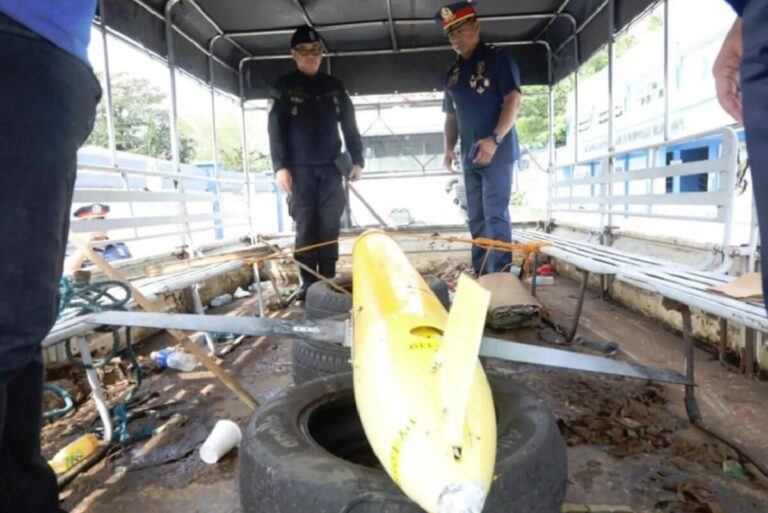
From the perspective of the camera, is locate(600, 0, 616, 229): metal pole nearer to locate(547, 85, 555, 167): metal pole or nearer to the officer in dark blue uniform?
locate(547, 85, 555, 167): metal pole

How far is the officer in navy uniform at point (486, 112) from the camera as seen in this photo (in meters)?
3.63

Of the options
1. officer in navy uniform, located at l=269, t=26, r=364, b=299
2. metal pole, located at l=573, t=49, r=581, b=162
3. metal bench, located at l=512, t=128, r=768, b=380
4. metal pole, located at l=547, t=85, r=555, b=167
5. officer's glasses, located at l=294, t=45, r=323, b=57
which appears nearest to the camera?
metal bench, located at l=512, t=128, r=768, b=380

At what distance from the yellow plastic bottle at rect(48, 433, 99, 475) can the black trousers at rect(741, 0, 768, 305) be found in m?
2.07

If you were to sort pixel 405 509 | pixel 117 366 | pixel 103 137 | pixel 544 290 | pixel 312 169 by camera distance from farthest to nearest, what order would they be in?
pixel 103 137, pixel 544 290, pixel 312 169, pixel 117 366, pixel 405 509

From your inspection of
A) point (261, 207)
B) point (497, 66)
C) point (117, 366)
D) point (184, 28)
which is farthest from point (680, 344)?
point (261, 207)

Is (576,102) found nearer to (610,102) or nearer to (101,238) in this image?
(610,102)

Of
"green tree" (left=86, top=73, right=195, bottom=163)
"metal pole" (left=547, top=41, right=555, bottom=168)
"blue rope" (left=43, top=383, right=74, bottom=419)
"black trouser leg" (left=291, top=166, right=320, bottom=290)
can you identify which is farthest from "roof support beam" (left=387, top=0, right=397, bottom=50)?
"green tree" (left=86, top=73, right=195, bottom=163)

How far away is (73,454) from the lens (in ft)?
5.65

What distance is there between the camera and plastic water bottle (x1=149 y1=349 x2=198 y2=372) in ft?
8.96

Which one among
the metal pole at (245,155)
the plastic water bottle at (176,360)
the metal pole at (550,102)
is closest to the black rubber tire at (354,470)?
the plastic water bottle at (176,360)

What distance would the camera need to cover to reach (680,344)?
279 centimetres

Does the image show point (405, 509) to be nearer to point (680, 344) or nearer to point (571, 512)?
point (571, 512)

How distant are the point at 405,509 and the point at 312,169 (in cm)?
347

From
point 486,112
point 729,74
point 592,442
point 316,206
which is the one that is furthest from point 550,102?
point 729,74
